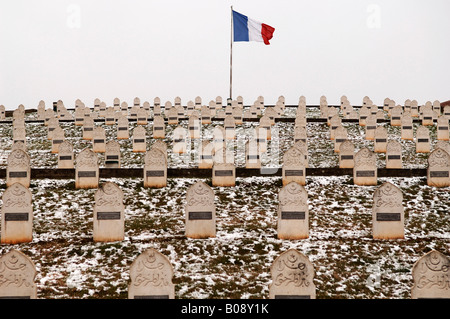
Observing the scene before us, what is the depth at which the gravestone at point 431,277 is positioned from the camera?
5.52m

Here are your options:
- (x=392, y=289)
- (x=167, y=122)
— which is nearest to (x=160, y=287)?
(x=392, y=289)

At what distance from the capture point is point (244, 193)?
1198cm

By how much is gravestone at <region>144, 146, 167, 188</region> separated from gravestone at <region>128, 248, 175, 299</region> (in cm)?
693

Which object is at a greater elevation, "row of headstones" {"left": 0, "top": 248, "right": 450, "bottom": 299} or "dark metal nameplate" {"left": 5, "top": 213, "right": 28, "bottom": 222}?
"dark metal nameplate" {"left": 5, "top": 213, "right": 28, "bottom": 222}

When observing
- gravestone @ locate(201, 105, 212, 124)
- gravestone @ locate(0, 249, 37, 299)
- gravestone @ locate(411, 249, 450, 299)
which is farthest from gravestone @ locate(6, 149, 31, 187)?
gravestone @ locate(201, 105, 212, 124)

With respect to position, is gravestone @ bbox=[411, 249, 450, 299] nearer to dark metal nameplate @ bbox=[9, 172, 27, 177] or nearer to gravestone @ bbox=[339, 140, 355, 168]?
gravestone @ bbox=[339, 140, 355, 168]

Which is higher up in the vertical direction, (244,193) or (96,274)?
(244,193)

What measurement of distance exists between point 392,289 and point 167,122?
18951 millimetres

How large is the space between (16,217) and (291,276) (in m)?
5.72

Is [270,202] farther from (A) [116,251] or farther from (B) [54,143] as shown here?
(B) [54,143]

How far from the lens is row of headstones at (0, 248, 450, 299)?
5.48 metres

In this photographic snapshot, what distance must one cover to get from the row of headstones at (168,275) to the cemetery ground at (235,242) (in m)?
0.90

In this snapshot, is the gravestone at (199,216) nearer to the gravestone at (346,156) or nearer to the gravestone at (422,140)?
the gravestone at (346,156)
